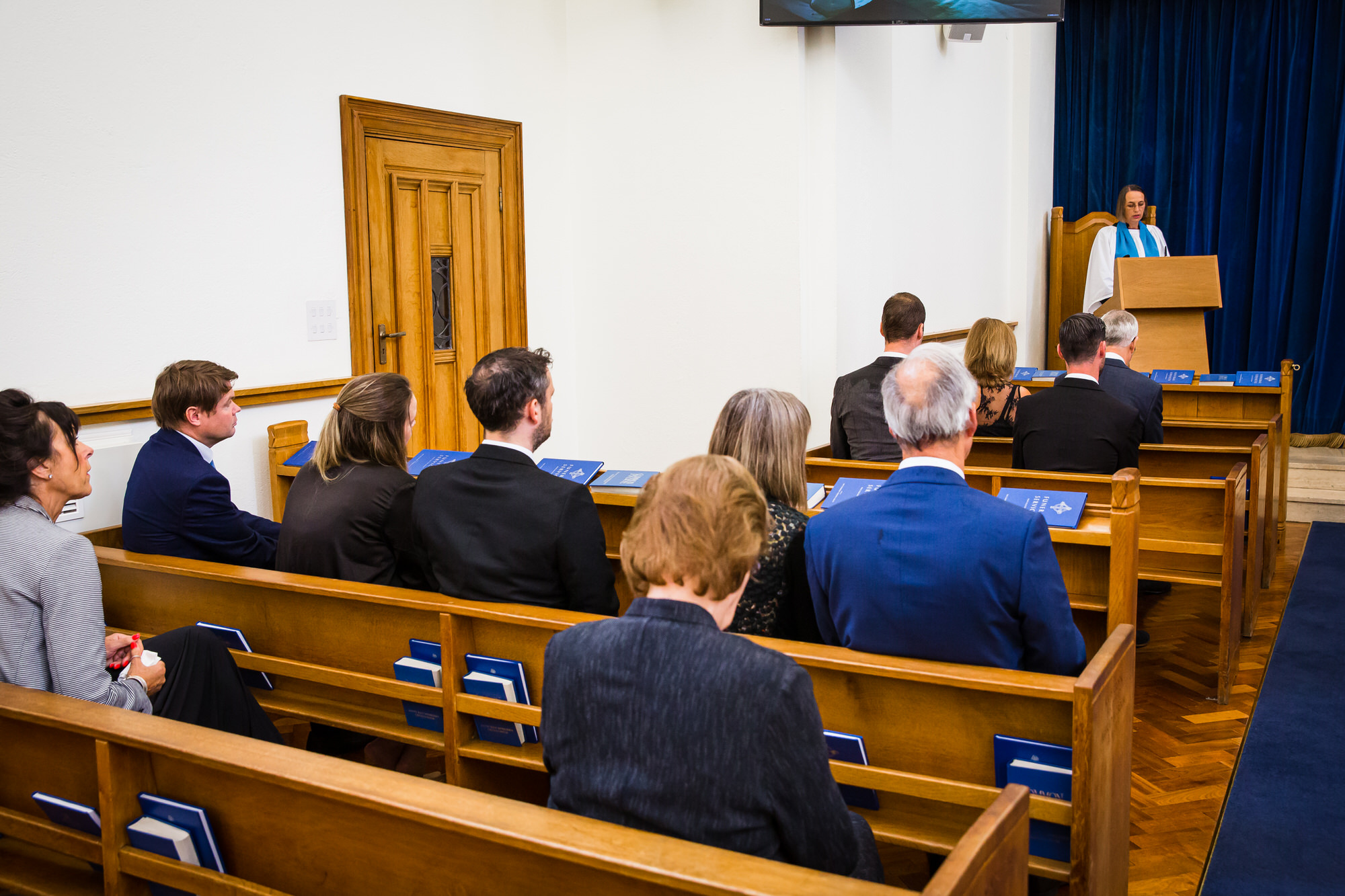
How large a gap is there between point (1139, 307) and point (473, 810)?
21.4 ft

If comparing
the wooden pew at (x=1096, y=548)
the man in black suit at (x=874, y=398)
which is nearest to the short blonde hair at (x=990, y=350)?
the man in black suit at (x=874, y=398)

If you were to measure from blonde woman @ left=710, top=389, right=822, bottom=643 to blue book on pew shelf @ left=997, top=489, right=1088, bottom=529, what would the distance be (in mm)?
457

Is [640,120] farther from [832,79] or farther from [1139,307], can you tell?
[1139,307]

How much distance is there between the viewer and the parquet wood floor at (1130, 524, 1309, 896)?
2.55m

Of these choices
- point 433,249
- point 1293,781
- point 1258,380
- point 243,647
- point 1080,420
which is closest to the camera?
point 243,647

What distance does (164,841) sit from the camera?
5.12 ft

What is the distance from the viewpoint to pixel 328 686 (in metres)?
2.50

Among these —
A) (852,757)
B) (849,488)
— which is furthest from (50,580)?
(849,488)

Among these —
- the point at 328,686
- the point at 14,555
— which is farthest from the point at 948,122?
the point at 14,555

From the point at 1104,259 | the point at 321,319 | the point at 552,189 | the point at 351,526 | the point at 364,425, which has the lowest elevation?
the point at 351,526

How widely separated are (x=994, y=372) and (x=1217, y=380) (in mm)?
1760

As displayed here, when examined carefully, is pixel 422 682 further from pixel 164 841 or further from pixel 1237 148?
pixel 1237 148

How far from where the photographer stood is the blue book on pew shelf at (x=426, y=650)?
2.21 metres

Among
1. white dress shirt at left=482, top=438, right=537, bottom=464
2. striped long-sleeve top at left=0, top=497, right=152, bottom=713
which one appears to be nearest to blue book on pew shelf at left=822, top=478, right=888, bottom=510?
white dress shirt at left=482, top=438, right=537, bottom=464
